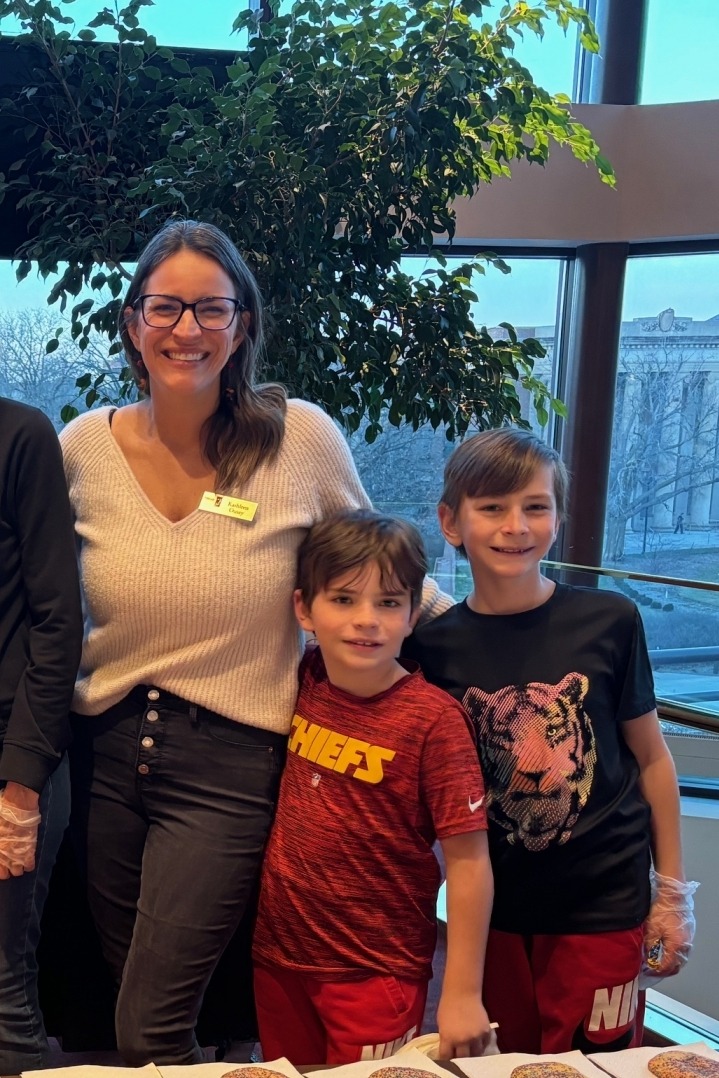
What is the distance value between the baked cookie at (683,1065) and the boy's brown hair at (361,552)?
0.76m

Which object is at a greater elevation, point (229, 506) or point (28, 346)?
point (28, 346)

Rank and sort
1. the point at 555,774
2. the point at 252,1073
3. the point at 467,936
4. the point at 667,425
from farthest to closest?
1. the point at 667,425
2. the point at 555,774
3. the point at 467,936
4. the point at 252,1073

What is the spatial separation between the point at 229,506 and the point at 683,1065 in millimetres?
1093

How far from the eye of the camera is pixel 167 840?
1.47m

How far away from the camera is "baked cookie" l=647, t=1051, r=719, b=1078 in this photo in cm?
122

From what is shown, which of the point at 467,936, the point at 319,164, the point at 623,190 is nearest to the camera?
Result: the point at 467,936

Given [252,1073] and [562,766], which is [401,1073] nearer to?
[252,1073]

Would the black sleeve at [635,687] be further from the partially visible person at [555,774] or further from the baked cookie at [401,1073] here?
the baked cookie at [401,1073]

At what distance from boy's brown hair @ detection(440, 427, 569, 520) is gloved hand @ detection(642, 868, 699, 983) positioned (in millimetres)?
696

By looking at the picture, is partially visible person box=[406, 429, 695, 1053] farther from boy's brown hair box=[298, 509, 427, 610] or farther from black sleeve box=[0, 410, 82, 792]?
black sleeve box=[0, 410, 82, 792]

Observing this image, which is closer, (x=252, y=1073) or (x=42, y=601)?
(x=252, y=1073)

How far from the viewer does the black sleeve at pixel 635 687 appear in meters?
1.52

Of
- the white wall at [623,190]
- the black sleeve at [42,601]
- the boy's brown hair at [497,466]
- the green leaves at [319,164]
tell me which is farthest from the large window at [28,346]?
the boy's brown hair at [497,466]

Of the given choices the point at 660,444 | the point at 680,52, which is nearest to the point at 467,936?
the point at 660,444
